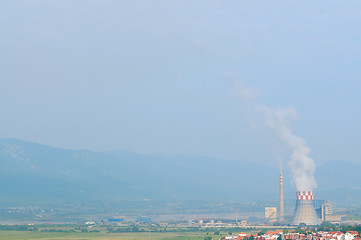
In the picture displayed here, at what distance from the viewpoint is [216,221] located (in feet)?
330

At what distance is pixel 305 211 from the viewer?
8975 centimetres

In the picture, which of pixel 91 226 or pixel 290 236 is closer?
pixel 290 236

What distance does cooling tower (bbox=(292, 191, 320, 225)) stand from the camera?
8850cm

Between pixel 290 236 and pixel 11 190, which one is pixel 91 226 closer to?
pixel 290 236

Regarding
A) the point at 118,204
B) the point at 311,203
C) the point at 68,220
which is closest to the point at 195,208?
the point at 118,204

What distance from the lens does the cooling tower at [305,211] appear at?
88.5m

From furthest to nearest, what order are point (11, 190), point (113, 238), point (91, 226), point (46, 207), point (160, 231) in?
point (11, 190)
point (46, 207)
point (91, 226)
point (160, 231)
point (113, 238)

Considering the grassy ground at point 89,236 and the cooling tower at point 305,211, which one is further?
the cooling tower at point 305,211

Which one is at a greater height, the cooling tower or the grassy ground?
A: the cooling tower

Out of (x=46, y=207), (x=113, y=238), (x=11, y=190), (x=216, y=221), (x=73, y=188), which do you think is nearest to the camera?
(x=113, y=238)

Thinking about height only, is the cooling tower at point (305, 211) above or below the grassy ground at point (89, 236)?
above

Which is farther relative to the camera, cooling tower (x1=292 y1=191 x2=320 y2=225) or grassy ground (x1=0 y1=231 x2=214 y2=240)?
cooling tower (x1=292 y1=191 x2=320 y2=225)

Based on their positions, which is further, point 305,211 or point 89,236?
point 305,211

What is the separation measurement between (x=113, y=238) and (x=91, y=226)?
2281 cm
